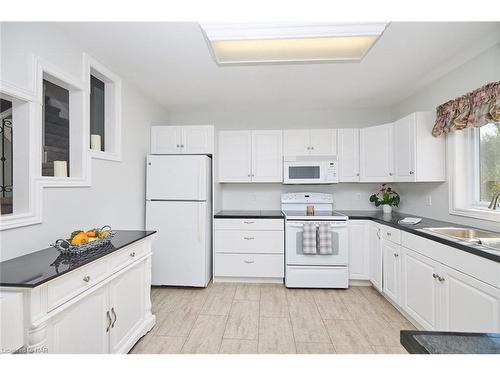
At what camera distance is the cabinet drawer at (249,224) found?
307cm

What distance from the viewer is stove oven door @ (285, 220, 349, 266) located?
2.93 meters

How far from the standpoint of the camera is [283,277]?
3.05 m

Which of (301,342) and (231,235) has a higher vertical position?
(231,235)

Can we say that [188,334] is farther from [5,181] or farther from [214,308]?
[5,181]

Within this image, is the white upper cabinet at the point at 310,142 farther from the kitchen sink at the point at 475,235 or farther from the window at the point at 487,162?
the kitchen sink at the point at 475,235

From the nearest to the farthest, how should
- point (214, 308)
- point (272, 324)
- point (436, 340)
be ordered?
point (436, 340) → point (272, 324) → point (214, 308)

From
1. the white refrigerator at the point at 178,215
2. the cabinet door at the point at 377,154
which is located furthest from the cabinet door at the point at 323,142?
the white refrigerator at the point at 178,215

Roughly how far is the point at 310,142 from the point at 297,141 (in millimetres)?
188

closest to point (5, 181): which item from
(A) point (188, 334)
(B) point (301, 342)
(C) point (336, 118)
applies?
(A) point (188, 334)

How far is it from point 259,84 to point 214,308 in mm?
2566

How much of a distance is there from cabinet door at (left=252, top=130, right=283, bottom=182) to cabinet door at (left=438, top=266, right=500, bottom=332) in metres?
2.15

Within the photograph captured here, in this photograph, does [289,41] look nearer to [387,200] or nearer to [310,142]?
[310,142]

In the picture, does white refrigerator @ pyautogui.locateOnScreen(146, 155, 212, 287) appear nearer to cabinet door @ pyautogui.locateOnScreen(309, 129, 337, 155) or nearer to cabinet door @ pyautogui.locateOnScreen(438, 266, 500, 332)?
cabinet door @ pyautogui.locateOnScreen(309, 129, 337, 155)

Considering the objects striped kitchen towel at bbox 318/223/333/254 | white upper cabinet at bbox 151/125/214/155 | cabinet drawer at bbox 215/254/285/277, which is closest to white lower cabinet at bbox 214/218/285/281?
cabinet drawer at bbox 215/254/285/277
